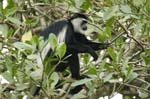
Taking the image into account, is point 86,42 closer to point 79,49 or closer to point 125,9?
point 79,49

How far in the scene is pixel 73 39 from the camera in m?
2.81

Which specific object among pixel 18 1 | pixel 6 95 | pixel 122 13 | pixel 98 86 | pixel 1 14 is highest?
pixel 18 1

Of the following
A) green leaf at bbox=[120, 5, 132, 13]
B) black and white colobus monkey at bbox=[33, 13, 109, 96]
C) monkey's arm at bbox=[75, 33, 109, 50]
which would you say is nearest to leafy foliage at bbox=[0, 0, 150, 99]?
green leaf at bbox=[120, 5, 132, 13]

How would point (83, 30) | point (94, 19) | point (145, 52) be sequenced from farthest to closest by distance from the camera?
point (83, 30) < point (94, 19) < point (145, 52)

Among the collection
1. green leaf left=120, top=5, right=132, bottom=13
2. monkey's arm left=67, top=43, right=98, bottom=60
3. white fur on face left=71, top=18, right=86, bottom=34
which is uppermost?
white fur on face left=71, top=18, right=86, bottom=34

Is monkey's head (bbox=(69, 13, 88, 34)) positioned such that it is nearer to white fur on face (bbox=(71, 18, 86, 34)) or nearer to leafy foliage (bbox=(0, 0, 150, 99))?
white fur on face (bbox=(71, 18, 86, 34))

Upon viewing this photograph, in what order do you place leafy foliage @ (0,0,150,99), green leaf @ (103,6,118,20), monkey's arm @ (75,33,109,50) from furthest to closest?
monkey's arm @ (75,33,109,50) → green leaf @ (103,6,118,20) → leafy foliage @ (0,0,150,99)

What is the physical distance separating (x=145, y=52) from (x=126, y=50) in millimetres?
308

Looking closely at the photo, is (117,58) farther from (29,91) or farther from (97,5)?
(97,5)

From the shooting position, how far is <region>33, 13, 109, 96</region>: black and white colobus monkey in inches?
101

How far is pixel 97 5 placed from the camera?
96.3 inches

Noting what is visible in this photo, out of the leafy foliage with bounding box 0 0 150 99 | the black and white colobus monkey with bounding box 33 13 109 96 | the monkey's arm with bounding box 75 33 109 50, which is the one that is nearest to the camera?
the leafy foliage with bounding box 0 0 150 99

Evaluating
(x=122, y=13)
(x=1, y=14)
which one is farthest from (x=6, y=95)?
(x=122, y=13)

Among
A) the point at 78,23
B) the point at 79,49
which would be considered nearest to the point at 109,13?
the point at 79,49
